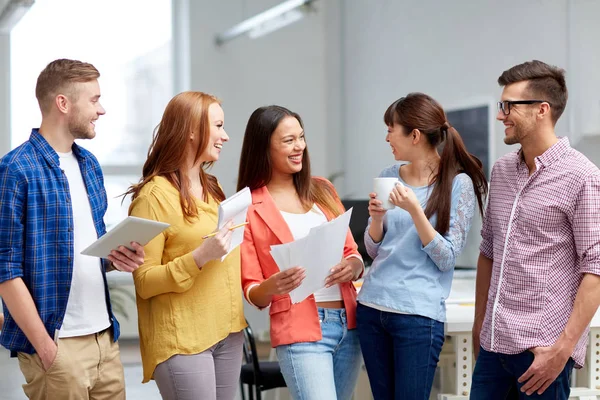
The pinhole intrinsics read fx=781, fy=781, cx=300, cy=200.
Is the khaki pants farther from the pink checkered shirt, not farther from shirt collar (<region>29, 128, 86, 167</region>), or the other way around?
the pink checkered shirt

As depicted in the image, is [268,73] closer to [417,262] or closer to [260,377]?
[260,377]

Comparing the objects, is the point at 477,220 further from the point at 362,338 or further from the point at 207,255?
the point at 207,255

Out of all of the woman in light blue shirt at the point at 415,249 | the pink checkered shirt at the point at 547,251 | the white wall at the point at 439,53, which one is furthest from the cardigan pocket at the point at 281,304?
the white wall at the point at 439,53

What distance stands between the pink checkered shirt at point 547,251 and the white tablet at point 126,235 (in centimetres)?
99

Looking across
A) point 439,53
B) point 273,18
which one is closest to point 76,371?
point 439,53

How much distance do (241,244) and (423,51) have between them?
453 cm

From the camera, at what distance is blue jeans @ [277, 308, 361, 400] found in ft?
7.66

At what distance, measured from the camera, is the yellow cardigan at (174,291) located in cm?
226

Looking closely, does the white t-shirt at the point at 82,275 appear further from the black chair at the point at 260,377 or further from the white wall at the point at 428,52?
the white wall at the point at 428,52

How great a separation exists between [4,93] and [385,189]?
18.4 ft

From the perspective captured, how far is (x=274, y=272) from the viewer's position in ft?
8.05

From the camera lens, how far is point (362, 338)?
2.46m

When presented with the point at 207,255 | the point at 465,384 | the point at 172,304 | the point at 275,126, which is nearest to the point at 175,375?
the point at 172,304

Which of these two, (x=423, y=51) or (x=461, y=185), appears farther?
(x=423, y=51)
